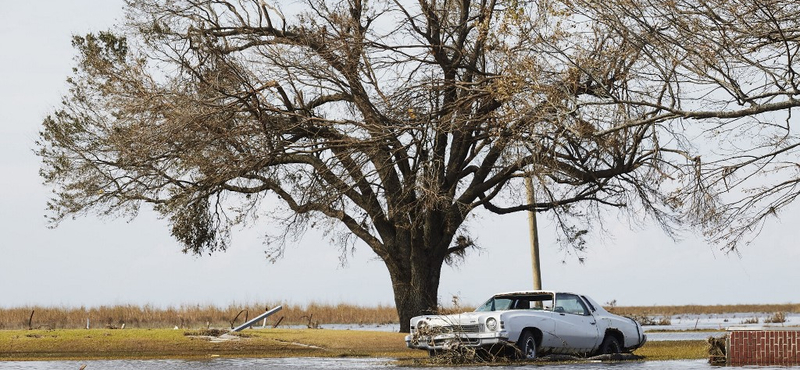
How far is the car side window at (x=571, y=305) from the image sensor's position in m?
21.3

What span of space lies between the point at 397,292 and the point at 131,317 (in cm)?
1319

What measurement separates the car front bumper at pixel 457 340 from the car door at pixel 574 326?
149cm

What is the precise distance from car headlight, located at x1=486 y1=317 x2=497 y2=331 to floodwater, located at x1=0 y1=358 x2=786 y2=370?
32.8 inches

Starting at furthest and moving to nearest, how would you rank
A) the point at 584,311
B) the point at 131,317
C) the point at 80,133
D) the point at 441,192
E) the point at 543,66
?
the point at 131,317 < the point at 80,133 < the point at 441,192 < the point at 543,66 < the point at 584,311

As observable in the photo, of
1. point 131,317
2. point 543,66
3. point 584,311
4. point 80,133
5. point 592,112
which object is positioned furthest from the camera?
point 131,317

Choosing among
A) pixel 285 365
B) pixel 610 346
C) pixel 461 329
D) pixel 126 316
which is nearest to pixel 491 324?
pixel 461 329

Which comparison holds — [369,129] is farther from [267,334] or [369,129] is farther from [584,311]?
[584,311]

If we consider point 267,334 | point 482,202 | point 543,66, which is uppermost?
point 543,66

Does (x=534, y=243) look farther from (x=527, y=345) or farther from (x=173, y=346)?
(x=527, y=345)

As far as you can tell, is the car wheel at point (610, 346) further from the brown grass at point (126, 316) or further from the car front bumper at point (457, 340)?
the brown grass at point (126, 316)

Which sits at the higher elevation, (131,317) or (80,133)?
(80,133)

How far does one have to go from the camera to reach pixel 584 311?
70.8ft

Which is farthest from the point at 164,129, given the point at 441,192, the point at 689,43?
the point at 689,43

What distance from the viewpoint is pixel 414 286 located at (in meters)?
32.4
